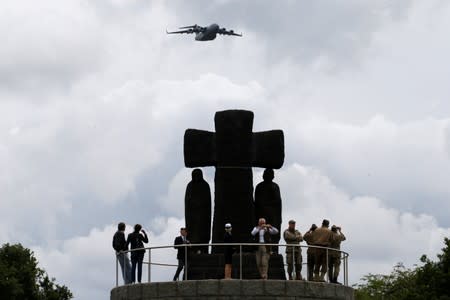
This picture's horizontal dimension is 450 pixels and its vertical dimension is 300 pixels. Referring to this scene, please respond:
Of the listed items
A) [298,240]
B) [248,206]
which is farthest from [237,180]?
[298,240]

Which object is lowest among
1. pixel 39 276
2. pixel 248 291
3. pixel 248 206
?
pixel 248 291

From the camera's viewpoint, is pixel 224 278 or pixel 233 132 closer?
pixel 224 278

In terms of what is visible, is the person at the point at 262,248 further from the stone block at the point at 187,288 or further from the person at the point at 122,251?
the person at the point at 122,251

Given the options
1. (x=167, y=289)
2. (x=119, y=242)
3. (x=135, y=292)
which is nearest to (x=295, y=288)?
(x=167, y=289)

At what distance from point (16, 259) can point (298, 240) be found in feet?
A: 160

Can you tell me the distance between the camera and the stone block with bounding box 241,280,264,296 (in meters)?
31.9

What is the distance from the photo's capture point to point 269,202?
3653 cm

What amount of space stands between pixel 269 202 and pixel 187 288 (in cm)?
522

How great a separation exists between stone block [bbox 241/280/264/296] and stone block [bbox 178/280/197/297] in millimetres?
1230

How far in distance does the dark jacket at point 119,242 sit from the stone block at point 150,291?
6.63ft

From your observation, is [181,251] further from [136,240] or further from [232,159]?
[232,159]

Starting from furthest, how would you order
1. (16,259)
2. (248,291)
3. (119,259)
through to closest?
1. (16,259)
2. (119,259)
3. (248,291)

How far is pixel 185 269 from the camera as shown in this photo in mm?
32938

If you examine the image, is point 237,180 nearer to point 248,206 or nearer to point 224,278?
point 248,206
